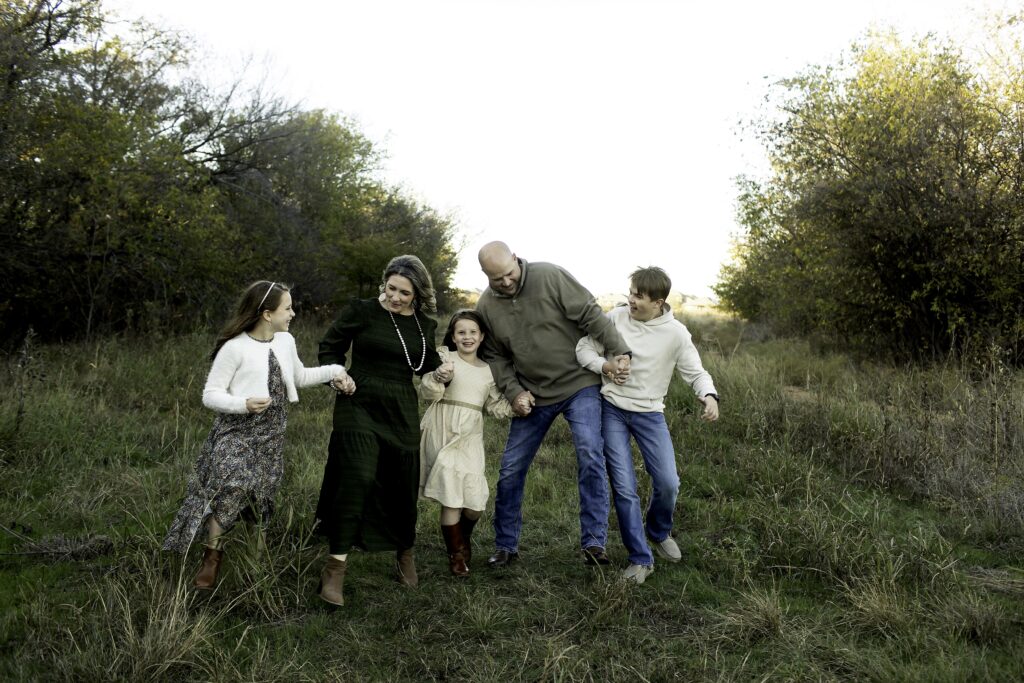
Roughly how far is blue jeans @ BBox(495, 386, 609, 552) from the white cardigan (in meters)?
1.26

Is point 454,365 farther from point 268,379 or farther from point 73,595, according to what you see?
point 73,595

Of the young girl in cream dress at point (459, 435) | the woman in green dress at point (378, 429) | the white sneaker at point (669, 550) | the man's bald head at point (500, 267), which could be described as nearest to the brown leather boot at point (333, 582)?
the woman in green dress at point (378, 429)

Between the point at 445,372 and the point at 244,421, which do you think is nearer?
the point at 244,421

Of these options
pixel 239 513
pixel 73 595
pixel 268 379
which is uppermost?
pixel 268 379

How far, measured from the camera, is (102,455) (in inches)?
267

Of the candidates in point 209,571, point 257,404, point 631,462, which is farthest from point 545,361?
point 209,571

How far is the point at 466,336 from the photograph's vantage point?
4.63 metres

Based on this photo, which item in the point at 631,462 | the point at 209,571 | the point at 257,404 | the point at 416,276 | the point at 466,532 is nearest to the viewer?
A: the point at 257,404

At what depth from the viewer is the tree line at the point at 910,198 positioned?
10828 mm

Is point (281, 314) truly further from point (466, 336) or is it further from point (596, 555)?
point (596, 555)

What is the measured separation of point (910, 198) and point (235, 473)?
1092cm

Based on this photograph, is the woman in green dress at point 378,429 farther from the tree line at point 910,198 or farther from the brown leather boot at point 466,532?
the tree line at point 910,198

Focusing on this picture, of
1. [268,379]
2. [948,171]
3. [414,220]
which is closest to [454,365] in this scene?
[268,379]

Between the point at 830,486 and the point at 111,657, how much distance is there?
5.43m
